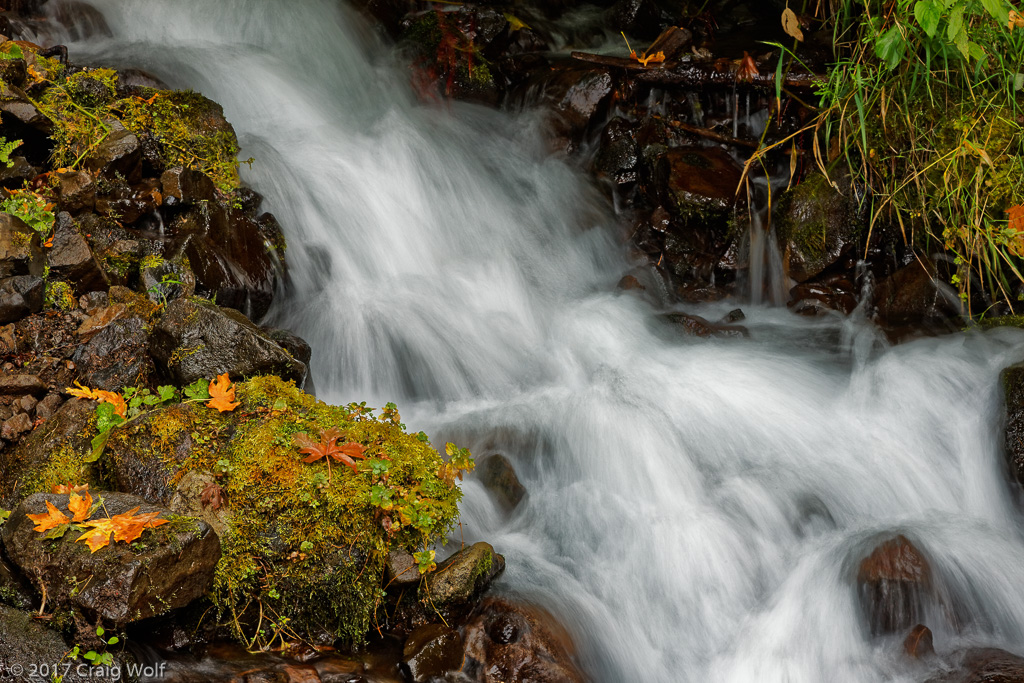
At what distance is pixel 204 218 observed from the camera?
4.50 m

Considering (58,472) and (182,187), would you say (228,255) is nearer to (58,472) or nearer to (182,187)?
(182,187)

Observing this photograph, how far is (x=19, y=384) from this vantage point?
3.27m

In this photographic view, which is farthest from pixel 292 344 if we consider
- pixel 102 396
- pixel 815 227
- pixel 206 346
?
pixel 815 227

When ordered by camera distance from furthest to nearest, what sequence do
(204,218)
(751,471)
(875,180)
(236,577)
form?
1. (875,180)
2. (204,218)
3. (751,471)
4. (236,577)

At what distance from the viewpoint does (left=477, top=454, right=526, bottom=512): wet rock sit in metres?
3.77

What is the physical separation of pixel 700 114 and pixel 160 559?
5.60 metres

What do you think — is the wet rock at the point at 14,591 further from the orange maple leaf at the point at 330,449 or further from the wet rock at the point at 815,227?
the wet rock at the point at 815,227

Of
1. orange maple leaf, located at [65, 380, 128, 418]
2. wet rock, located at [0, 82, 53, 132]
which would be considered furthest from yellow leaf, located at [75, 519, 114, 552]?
wet rock, located at [0, 82, 53, 132]

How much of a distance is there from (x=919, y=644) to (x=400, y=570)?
2.12m

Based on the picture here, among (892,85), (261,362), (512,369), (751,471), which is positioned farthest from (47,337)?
(892,85)

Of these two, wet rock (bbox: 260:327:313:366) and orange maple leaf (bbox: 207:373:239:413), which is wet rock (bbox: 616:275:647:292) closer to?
wet rock (bbox: 260:327:313:366)

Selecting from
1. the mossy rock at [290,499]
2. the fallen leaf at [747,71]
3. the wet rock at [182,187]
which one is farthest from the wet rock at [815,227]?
the wet rock at [182,187]

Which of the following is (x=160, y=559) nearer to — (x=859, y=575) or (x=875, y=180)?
(x=859, y=575)

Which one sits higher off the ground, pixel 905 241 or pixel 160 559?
pixel 905 241
